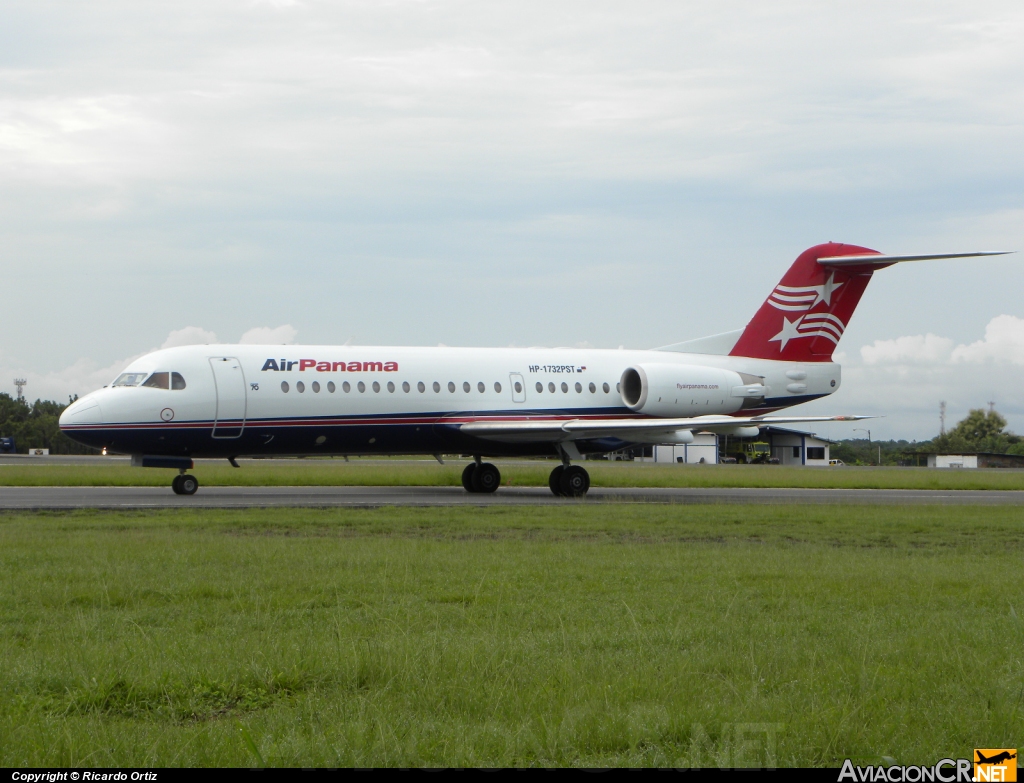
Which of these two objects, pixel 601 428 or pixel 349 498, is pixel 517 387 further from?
pixel 349 498

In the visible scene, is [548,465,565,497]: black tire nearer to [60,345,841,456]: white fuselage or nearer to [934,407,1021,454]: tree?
[60,345,841,456]: white fuselage

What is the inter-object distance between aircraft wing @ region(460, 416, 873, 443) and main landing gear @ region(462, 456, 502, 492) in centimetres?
152

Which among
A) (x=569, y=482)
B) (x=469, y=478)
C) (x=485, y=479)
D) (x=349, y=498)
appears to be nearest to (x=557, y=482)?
(x=569, y=482)

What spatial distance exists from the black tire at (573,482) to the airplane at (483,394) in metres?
0.03

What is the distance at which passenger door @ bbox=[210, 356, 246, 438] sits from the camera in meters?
23.1

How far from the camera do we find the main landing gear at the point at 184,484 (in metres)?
23.6

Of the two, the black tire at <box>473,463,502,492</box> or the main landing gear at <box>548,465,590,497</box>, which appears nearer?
the main landing gear at <box>548,465,590,497</box>

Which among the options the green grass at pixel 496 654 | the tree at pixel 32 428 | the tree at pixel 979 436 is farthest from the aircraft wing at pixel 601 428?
the tree at pixel 979 436

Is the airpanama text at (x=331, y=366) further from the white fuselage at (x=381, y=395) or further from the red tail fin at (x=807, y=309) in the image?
the red tail fin at (x=807, y=309)

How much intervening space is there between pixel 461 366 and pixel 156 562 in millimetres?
16390

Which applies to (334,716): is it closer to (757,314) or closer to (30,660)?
(30,660)

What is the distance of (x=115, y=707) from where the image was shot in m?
5.21

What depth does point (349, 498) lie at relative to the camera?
2342cm

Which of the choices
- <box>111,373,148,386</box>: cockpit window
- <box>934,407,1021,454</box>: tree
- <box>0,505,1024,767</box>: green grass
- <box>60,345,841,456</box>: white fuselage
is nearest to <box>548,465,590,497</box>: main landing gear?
<box>60,345,841,456</box>: white fuselage
